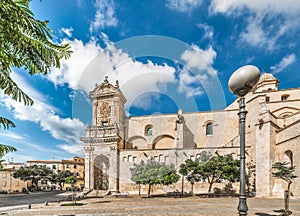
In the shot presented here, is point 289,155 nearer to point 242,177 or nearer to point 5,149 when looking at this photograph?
point 242,177

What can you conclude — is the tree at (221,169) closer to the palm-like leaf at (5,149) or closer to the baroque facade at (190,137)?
the baroque facade at (190,137)

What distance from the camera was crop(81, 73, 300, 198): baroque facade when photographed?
20.5 meters

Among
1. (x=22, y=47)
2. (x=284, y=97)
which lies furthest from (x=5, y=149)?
(x=284, y=97)

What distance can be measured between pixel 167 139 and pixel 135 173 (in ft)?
41.8

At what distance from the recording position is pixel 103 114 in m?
31.8

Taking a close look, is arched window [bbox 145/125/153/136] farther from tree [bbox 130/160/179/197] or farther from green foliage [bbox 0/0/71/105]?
green foliage [bbox 0/0/71/105]

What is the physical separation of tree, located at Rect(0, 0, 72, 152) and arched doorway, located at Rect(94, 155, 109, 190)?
85.1 ft

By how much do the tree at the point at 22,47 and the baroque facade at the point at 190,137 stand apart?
21.9m

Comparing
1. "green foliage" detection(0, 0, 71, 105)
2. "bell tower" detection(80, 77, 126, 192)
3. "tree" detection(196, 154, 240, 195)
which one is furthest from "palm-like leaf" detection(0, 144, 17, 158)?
"bell tower" detection(80, 77, 126, 192)

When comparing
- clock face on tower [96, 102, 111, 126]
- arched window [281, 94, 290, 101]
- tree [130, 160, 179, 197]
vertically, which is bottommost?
tree [130, 160, 179, 197]

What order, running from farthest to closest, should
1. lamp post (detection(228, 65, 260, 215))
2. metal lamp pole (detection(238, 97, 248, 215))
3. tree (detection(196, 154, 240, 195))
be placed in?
tree (detection(196, 154, 240, 195))
lamp post (detection(228, 65, 260, 215))
metal lamp pole (detection(238, 97, 248, 215))

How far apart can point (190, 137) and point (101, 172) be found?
14.5 metres

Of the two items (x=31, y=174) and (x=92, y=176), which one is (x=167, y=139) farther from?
(x=31, y=174)

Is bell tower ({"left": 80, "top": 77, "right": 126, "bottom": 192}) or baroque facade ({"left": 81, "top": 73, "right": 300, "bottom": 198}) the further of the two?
bell tower ({"left": 80, "top": 77, "right": 126, "bottom": 192})
